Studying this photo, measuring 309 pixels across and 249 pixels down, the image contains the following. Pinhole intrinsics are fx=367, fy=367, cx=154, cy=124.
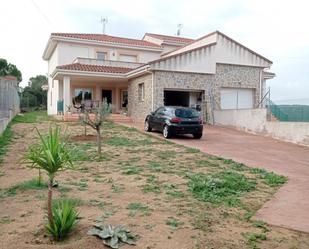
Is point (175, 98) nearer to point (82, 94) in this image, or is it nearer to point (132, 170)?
point (82, 94)

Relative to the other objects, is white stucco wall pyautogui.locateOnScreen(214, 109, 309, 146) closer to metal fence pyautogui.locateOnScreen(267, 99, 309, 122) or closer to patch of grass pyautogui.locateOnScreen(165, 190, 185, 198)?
metal fence pyautogui.locateOnScreen(267, 99, 309, 122)

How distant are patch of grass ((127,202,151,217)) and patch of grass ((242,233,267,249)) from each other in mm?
1529

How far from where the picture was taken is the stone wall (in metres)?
23.3

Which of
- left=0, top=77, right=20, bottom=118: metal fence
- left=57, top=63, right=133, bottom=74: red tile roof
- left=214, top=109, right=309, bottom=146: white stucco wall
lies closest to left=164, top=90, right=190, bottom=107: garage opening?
left=214, top=109, right=309, bottom=146: white stucco wall

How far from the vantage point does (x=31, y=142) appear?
13656 millimetres

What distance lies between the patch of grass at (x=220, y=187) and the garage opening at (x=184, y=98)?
1622 centimetres

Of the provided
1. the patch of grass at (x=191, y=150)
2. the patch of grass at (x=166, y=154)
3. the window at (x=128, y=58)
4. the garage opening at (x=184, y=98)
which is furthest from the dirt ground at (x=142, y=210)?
the window at (x=128, y=58)

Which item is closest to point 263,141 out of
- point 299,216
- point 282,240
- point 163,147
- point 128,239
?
point 163,147

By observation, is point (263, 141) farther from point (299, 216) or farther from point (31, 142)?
point (299, 216)

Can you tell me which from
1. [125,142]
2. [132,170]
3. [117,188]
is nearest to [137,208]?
[117,188]

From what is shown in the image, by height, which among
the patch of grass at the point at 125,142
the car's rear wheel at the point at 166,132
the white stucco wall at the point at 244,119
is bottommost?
the patch of grass at the point at 125,142

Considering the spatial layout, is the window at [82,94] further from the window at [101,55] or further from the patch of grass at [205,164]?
the patch of grass at [205,164]

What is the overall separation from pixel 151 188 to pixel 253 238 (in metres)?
2.73

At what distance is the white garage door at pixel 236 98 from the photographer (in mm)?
25281
